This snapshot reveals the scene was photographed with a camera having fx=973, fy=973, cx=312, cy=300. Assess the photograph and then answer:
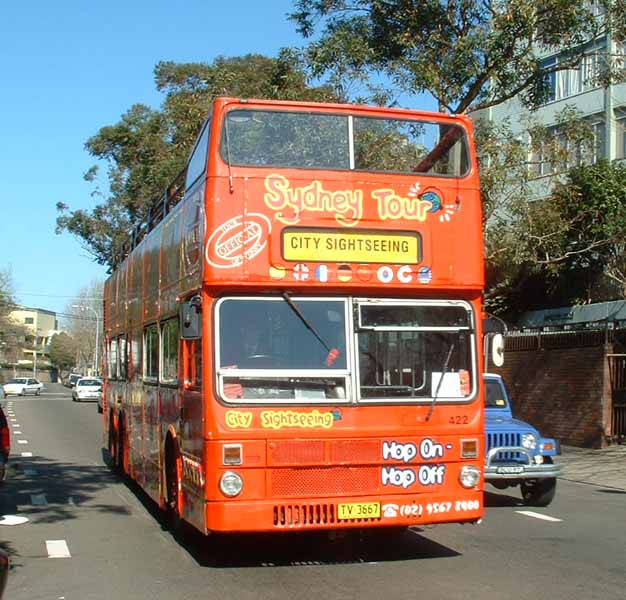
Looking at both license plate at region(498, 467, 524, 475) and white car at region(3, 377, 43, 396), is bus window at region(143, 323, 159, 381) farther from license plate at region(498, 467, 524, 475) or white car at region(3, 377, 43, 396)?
white car at region(3, 377, 43, 396)

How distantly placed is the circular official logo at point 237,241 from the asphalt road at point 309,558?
2.62 meters

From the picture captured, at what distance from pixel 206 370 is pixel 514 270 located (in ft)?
55.2

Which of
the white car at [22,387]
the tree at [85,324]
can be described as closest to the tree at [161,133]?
the white car at [22,387]

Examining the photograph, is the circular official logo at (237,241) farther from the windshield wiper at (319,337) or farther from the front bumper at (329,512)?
the front bumper at (329,512)

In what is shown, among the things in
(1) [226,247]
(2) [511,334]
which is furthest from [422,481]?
(2) [511,334]

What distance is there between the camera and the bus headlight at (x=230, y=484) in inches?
306

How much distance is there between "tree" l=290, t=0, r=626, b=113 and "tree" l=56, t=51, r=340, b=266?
1.08 metres

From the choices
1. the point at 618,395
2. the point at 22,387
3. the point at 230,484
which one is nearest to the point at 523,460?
the point at 230,484

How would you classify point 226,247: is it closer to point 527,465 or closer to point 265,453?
point 265,453

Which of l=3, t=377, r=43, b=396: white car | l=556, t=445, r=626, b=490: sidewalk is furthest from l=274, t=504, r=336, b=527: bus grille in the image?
l=3, t=377, r=43, b=396: white car

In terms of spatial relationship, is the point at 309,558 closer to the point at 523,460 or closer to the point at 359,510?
the point at 359,510

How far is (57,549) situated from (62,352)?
416ft

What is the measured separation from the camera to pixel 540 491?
41.8ft

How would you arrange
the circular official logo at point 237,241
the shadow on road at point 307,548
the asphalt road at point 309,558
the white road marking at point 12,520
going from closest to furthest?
the asphalt road at point 309,558
the circular official logo at point 237,241
the shadow on road at point 307,548
the white road marking at point 12,520
